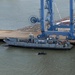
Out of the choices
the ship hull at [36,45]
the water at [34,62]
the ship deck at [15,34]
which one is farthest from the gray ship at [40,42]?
the ship deck at [15,34]

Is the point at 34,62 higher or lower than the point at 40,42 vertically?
lower

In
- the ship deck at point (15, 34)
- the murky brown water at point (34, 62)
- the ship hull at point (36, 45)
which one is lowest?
the murky brown water at point (34, 62)

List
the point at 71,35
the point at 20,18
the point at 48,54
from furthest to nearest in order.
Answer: the point at 20,18
the point at 71,35
the point at 48,54

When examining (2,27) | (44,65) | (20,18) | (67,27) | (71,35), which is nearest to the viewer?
(44,65)

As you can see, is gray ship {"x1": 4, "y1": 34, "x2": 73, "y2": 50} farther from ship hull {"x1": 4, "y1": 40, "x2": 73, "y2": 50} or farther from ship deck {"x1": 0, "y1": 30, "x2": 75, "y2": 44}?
ship deck {"x1": 0, "y1": 30, "x2": 75, "y2": 44}

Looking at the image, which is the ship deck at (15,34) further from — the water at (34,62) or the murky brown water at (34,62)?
the murky brown water at (34,62)

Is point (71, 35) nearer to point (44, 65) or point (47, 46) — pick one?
point (47, 46)

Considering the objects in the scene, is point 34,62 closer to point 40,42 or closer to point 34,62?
point 34,62

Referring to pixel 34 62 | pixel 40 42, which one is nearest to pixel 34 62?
pixel 34 62

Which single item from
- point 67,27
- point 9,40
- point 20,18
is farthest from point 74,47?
point 20,18
